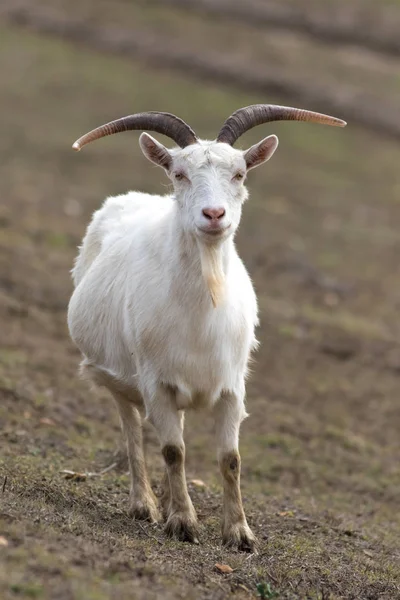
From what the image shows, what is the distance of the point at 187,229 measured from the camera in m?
7.34

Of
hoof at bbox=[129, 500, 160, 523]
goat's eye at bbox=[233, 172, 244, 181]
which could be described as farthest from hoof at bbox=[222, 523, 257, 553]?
goat's eye at bbox=[233, 172, 244, 181]

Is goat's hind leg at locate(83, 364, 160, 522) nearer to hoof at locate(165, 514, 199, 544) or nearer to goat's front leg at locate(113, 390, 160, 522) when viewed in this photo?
goat's front leg at locate(113, 390, 160, 522)

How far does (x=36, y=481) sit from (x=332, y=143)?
69.9 ft

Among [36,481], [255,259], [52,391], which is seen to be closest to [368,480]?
[52,391]

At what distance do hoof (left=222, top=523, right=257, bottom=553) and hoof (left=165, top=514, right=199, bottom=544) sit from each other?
8.8 inches

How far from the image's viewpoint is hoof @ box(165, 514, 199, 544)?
7.40 meters

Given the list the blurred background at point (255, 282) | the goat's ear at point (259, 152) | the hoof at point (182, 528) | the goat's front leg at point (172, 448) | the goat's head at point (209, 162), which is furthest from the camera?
the goat's ear at point (259, 152)

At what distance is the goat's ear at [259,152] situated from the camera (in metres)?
7.66

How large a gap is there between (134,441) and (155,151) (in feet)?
7.86

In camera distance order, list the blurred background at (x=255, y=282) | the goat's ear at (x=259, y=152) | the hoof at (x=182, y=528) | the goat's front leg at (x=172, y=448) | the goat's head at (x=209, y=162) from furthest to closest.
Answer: the goat's ear at (x=259, y=152) < the goat's front leg at (x=172, y=448) < the hoof at (x=182, y=528) < the goat's head at (x=209, y=162) < the blurred background at (x=255, y=282)

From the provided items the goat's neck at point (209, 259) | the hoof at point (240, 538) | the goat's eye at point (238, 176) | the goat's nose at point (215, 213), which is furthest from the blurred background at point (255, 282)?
the goat's eye at point (238, 176)

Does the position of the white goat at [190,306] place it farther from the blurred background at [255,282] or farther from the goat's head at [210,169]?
the blurred background at [255,282]

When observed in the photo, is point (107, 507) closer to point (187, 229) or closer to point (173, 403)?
point (173, 403)

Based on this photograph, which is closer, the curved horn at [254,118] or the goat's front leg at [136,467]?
the curved horn at [254,118]
